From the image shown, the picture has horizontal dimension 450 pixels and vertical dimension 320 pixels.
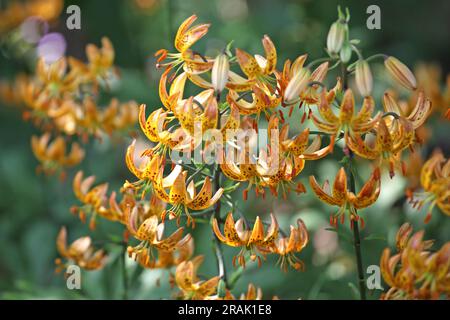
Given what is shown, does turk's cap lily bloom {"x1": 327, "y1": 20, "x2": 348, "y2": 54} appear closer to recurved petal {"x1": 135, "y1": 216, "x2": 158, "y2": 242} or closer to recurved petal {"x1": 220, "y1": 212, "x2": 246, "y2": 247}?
recurved petal {"x1": 220, "y1": 212, "x2": 246, "y2": 247}

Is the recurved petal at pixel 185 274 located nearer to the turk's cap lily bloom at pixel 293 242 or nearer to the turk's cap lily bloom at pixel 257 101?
the turk's cap lily bloom at pixel 293 242

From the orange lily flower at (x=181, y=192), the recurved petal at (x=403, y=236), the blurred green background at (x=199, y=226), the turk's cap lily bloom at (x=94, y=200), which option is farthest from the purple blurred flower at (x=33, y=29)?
the recurved petal at (x=403, y=236)

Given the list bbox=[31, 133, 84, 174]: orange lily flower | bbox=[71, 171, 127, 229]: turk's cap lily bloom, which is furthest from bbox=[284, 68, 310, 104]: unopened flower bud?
bbox=[31, 133, 84, 174]: orange lily flower

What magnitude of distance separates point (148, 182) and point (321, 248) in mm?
Result: 1175

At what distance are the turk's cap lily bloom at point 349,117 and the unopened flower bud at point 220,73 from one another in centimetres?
17

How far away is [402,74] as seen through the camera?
1.22 meters

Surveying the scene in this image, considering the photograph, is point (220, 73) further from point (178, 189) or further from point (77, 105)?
point (77, 105)

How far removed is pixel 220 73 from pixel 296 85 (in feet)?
0.43

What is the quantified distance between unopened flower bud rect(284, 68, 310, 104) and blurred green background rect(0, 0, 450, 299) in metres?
0.34

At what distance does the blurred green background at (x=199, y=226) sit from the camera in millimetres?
1898

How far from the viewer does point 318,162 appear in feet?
7.80

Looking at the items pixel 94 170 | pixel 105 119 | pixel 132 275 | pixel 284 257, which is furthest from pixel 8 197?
pixel 284 257

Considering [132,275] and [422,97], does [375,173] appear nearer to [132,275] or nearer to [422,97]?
[422,97]

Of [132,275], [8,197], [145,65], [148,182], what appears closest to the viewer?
[148,182]
